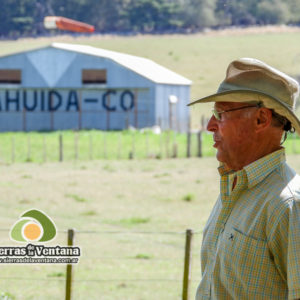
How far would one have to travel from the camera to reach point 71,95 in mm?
27312

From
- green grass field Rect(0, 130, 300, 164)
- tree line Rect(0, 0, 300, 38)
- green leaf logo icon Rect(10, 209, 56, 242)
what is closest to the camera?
tree line Rect(0, 0, 300, 38)

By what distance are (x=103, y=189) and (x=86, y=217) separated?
362cm

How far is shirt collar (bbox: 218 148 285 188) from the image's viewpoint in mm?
2178

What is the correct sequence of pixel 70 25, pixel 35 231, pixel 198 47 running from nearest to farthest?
1. pixel 70 25
2. pixel 35 231
3. pixel 198 47

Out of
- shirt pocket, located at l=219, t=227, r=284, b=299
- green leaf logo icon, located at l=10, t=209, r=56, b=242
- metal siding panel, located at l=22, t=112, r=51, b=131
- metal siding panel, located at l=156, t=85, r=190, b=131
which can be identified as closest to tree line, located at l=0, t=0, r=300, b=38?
shirt pocket, located at l=219, t=227, r=284, b=299

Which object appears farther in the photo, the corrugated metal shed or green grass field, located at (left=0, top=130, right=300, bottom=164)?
the corrugated metal shed

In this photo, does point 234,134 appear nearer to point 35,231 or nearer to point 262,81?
point 262,81

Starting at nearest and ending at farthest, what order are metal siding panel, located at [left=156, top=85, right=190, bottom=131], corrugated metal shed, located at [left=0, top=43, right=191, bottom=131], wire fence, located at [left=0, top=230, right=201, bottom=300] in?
wire fence, located at [left=0, top=230, right=201, bottom=300] < metal siding panel, located at [left=156, top=85, right=190, bottom=131] < corrugated metal shed, located at [left=0, top=43, right=191, bottom=131]

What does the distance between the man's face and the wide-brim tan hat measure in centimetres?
3

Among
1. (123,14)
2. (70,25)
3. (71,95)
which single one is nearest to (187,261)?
(70,25)

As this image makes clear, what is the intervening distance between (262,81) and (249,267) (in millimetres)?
551

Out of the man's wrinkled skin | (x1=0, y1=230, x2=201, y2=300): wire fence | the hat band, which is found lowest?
(x1=0, y1=230, x2=201, y2=300): wire fence

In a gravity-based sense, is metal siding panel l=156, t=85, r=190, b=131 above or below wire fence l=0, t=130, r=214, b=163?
above

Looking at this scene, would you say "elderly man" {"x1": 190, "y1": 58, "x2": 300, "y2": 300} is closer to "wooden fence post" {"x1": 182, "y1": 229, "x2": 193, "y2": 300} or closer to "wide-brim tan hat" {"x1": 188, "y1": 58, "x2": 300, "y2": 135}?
"wide-brim tan hat" {"x1": 188, "y1": 58, "x2": 300, "y2": 135}
